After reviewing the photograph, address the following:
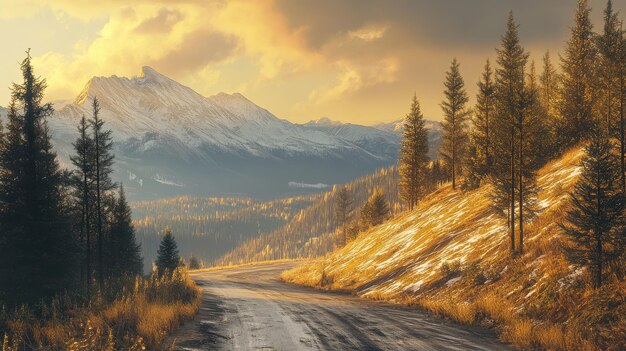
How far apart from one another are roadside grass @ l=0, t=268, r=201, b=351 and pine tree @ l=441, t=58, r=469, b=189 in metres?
40.2

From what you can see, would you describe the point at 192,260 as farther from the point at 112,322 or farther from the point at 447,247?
the point at 112,322

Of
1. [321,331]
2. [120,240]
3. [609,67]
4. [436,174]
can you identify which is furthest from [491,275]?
[436,174]

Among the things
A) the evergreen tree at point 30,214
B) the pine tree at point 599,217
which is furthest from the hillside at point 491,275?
the evergreen tree at point 30,214

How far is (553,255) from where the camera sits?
16297 millimetres

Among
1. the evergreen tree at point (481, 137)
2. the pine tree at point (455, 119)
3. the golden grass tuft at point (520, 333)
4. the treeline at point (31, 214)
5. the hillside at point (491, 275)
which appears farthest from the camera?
the pine tree at point (455, 119)

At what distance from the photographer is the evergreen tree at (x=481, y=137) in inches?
1555

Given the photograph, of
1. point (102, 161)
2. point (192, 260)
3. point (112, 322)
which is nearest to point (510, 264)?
point (112, 322)

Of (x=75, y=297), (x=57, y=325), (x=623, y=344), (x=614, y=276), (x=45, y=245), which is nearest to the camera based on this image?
(x=623, y=344)

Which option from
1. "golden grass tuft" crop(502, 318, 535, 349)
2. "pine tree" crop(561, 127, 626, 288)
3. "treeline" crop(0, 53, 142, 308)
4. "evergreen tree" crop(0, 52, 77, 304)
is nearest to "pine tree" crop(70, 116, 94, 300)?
"treeline" crop(0, 53, 142, 308)

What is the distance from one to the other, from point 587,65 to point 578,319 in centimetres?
3097

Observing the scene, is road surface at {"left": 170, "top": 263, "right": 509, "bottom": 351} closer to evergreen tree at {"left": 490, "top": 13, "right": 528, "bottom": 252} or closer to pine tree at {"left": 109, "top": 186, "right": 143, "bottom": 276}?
evergreen tree at {"left": 490, "top": 13, "right": 528, "bottom": 252}

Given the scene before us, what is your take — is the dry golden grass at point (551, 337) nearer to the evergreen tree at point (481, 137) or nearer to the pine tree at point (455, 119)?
the evergreen tree at point (481, 137)

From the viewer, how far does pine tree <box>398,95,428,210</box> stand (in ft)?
173

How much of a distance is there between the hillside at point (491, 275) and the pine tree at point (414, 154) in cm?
1175
